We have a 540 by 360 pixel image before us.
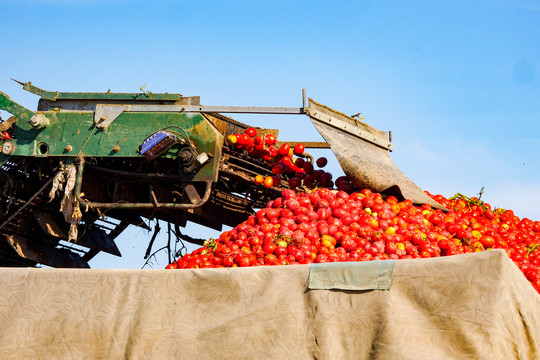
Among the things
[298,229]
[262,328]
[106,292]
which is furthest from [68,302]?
[298,229]

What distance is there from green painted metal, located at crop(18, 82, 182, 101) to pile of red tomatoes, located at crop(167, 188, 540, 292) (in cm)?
178

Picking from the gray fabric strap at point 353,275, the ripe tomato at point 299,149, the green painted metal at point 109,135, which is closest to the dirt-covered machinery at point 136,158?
the green painted metal at point 109,135

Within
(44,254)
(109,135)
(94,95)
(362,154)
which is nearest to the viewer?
(362,154)

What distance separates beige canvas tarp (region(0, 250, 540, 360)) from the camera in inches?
118

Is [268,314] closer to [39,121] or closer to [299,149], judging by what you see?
[299,149]

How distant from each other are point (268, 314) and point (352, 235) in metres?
1.75

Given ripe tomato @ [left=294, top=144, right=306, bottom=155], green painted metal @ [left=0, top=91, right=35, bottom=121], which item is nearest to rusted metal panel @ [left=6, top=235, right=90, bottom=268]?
green painted metal @ [left=0, top=91, right=35, bottom=121]

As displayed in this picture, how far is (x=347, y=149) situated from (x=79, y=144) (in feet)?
9.02

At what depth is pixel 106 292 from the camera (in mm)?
3629

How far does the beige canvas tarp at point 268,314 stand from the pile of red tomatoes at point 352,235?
1.14 m

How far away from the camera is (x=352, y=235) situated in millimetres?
4914

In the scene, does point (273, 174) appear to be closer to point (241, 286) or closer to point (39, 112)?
point (39, 112)

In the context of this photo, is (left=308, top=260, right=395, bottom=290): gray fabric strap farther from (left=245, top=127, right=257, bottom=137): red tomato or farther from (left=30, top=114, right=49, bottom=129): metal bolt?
(left=30, top=114, right=49, bottom=129): metal bolt

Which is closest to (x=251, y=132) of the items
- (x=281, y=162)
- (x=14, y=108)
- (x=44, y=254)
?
(x=281, y=162)
